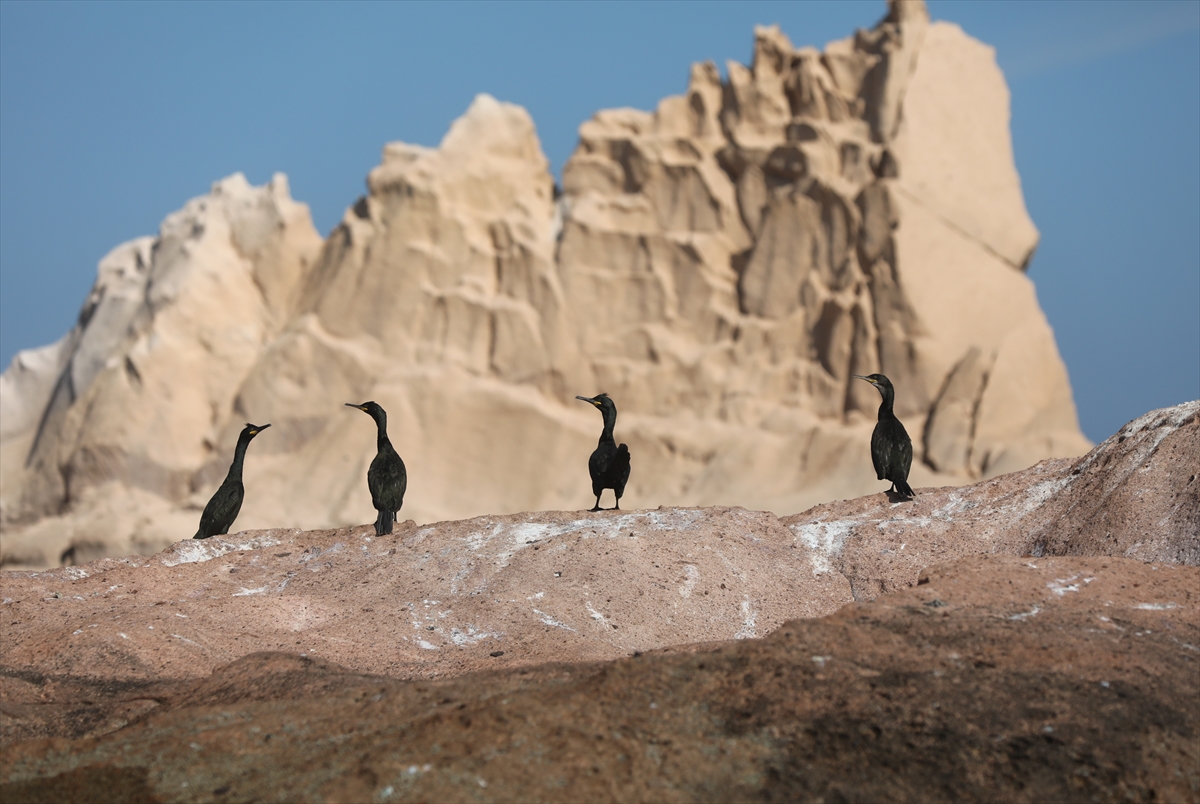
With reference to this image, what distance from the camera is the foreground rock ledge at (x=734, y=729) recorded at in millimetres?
4312

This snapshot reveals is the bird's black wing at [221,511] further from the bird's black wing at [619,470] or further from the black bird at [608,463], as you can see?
the bird's black wing at [619,470]

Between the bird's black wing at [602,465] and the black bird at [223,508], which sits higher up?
the bird's black wing at [602,465]

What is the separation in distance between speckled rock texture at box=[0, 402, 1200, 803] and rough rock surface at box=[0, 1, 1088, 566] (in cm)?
1395

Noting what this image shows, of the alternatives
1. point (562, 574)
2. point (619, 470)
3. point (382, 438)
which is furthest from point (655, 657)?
point (382, 438)

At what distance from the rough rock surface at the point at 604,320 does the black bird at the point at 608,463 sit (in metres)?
12.4

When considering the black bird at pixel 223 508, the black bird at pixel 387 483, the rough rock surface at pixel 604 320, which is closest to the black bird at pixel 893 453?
the black bird at pixel 387 483

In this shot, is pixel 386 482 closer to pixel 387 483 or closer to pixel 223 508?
pixel 387 483

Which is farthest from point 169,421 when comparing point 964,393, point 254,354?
point 964,393

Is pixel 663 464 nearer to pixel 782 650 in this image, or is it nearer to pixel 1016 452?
pixel 1016 452

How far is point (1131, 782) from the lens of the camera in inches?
172

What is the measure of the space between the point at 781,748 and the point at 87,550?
21137 mm

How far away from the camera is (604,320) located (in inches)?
1003

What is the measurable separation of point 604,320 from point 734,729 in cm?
2107

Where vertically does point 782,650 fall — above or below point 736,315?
below
